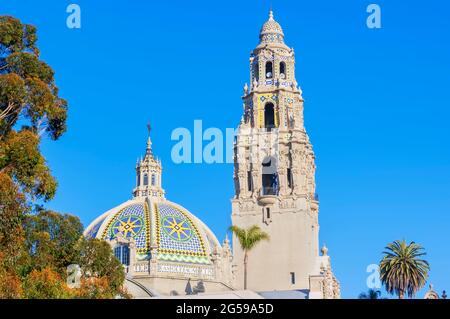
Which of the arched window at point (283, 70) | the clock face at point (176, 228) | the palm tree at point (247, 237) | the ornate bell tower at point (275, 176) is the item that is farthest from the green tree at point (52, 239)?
the arched window at point (283, 70)

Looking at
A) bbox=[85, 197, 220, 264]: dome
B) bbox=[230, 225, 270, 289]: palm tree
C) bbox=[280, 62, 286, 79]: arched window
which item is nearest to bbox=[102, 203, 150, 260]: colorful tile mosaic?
bbox=[85, 197, 220, 264]: dome

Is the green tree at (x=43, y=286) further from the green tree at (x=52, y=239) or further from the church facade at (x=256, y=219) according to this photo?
the church facade at (x=256, y=219)

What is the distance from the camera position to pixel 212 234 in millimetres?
Answer: 77312

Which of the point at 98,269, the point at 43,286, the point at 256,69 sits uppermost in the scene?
the point at 256,69

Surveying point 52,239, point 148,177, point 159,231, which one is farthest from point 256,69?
point 52,239

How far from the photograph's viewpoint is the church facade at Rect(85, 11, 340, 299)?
71875mm

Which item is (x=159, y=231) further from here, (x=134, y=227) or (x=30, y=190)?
(x=30, y=190)

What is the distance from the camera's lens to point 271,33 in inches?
3236

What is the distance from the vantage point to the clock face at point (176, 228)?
243ft

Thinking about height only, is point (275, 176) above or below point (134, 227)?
above

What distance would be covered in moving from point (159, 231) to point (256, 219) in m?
7.91
